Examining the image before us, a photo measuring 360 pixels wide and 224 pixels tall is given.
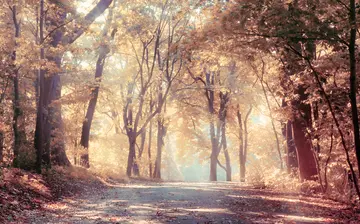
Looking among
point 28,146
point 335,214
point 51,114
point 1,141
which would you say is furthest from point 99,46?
point 335,214

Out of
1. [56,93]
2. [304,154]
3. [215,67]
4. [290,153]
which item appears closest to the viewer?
[304,154]

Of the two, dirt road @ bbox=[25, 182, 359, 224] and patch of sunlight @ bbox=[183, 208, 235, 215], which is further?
patch of sunlight @ bbox=[183, 208, 235, 215]

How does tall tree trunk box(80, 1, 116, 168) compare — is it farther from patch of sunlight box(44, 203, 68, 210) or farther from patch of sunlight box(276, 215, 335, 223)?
patch of sunlight box(276, 215, 335, 223)

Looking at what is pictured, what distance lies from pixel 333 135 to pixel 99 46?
14.8m

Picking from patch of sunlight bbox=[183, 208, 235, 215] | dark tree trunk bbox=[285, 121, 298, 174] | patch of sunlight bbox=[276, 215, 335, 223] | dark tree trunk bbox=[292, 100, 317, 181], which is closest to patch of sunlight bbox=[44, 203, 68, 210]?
patch of sunlight bbox=[183, 208, 235, 215]

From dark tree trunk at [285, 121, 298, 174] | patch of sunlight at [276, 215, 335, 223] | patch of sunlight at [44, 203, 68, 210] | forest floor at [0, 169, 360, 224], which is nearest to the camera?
forest floor at [0, 169, 360, 224]

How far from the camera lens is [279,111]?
14258 millimetres

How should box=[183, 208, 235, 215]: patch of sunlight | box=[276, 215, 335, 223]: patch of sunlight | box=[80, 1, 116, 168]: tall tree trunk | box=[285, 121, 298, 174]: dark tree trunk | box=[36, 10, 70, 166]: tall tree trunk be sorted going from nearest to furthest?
box=[276, 215, 335, 223]: patch of sunlight < box=[183, 208, 235, 215]: patch of sunlight < box=[36, 10, 70, 166]: tall tree trunk < box=[285, 121, 298, 174]: dark tree trunk < box=[80, 1, 116, 168]: tall tree trunk

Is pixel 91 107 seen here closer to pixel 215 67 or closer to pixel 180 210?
pixel 215 67

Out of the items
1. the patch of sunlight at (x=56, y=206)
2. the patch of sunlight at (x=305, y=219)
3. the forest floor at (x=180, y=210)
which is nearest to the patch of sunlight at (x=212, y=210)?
the forest floor at (x=180, y=210)

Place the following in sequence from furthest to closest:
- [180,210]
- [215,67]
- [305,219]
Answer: [215,67], [180,210], [305,219]

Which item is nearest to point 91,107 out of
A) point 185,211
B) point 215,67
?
point 215,67

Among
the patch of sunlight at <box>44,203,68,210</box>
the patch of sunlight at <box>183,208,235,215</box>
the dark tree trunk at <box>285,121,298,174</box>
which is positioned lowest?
the patch of sunlight at <box>183,208,235,215</box>

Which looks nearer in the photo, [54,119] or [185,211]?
[185,211]
